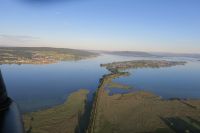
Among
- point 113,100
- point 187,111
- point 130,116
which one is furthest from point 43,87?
point 187,111

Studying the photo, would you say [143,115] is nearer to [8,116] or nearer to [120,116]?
[120,116]

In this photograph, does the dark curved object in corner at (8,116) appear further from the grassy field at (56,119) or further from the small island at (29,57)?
the small island at (29,57)

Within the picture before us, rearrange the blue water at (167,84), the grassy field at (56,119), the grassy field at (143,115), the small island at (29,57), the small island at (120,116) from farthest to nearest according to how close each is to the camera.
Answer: the small island at (29,57) < the blue water at (167,84) < the grassy field at (143,115) < the small island at (120,116) < the grassy field at (56,119)

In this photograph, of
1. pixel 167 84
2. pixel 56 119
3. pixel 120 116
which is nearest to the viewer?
pixel 56 119

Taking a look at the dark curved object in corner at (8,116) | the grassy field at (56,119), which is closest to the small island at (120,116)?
the grassy field at (56,119)

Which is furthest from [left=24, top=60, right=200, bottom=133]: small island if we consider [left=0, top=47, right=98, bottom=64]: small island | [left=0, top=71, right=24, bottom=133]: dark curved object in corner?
[left=0, top=47, right=98, bottom=64]: small island

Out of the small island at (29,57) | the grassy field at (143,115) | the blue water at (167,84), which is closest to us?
the grassy field at (143,115)

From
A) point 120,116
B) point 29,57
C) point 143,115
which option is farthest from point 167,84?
point 29,57
